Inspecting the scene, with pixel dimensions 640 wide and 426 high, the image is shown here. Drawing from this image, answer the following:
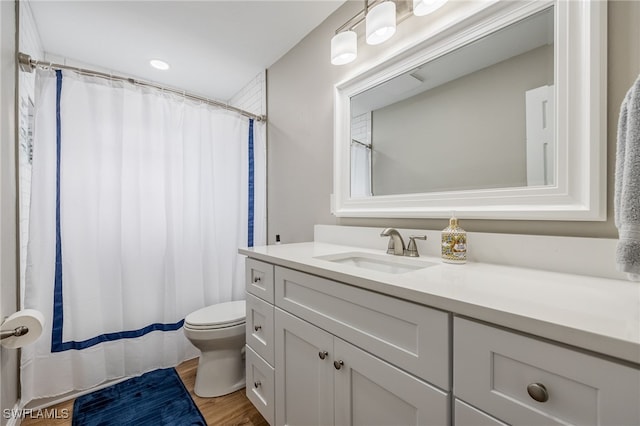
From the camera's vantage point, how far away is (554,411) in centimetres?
46

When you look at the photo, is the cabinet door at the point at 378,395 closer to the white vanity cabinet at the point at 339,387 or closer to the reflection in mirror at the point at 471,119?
the white vanity cabinet at the point at 339,387

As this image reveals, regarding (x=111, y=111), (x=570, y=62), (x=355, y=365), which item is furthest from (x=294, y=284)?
(x=111, y=111)

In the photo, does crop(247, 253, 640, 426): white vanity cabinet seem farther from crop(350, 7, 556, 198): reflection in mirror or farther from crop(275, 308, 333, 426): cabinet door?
crop(350, 7, 556, 198): reflection in mirror

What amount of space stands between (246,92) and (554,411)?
2.83 metres

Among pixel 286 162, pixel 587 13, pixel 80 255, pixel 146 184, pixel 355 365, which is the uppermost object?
pixel 587 13

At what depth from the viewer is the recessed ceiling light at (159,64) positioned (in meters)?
2.09

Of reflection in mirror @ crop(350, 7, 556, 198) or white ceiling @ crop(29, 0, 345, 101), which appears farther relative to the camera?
white ceiling @ crop(29, 0, 345, 101)

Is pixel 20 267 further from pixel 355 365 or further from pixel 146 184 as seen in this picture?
pixel 355 365

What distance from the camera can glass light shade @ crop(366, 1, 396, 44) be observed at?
1183 millimetres

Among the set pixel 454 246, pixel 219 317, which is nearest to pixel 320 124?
pixel 454 246

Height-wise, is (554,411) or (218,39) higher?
(218,39)

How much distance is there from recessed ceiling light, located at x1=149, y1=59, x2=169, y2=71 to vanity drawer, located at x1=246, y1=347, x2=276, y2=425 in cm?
226

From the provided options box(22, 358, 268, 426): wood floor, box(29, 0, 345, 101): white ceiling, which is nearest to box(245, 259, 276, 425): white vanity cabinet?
box(22, 358, 268, 426): wood floor

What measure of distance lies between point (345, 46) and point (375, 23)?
225 millimetres
